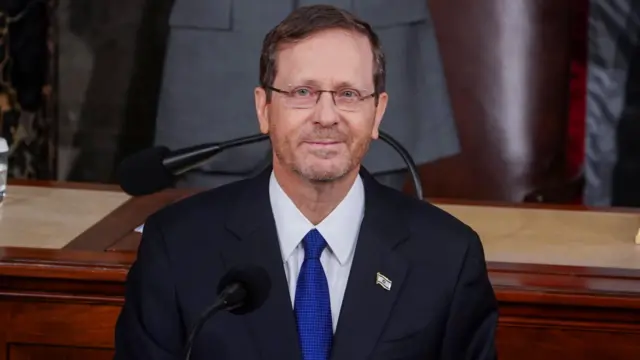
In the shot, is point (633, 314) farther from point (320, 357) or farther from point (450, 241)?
point (320, 357)

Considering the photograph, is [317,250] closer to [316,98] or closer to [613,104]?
[316,98]

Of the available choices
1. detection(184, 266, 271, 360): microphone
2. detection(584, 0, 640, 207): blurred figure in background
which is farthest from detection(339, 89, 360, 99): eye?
detection(584, 0, 640, 207): blurred figure in background

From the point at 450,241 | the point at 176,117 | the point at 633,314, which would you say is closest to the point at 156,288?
the point at 450,241

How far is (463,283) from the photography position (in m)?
1.61

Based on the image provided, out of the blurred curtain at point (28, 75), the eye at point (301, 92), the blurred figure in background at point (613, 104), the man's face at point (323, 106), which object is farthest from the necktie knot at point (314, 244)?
the blurred curtain at point (28, 75)

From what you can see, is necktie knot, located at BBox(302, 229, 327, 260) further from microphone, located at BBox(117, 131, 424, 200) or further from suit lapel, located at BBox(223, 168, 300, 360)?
microphone, located at BBox(117, 131, 424, 200)

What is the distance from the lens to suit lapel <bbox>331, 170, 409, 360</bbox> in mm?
1564

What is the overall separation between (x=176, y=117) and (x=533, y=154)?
3.54 ft

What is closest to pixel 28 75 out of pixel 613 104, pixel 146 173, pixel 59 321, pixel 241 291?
pixel 146 173

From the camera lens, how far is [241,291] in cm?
136

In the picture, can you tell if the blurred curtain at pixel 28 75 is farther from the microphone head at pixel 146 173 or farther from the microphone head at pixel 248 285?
the microphone head at pixel 248 285

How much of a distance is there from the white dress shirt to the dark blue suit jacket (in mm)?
21

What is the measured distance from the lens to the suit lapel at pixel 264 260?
5.10 ft

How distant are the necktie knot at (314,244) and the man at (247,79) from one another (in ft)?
4.95
